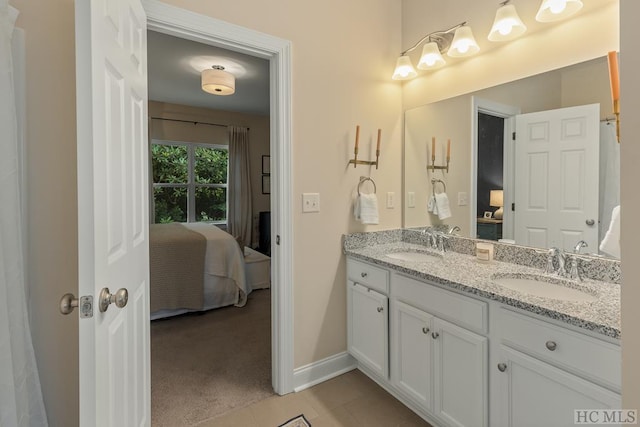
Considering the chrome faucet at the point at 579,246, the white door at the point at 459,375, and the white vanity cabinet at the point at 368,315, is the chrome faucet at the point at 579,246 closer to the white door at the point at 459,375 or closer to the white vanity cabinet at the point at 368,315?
the white door at the point at 459,375

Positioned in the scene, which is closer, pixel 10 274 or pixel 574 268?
pixel 10 274

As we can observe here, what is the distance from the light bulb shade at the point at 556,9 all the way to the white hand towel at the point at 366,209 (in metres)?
1.27

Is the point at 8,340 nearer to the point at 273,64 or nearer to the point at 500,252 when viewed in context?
the point at 273,64

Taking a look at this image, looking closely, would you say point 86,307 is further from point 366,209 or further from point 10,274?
point 366,209

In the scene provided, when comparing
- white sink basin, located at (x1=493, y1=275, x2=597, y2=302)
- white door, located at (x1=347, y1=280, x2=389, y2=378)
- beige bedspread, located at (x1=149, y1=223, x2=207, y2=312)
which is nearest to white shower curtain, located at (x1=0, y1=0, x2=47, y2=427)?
white door, located at (x1=347, y1=280, x2=389, y2=378)

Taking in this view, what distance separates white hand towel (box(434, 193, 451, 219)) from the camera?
2.18m

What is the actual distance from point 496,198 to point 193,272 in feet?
8.80

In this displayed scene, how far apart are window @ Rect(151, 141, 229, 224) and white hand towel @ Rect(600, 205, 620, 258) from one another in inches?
206

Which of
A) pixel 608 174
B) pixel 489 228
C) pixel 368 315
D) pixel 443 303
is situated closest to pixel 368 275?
pixel 368 315

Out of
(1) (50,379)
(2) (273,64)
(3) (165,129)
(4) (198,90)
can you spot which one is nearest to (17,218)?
(1) (50,379)

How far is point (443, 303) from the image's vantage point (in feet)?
4.95

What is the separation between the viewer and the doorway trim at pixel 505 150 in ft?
5.92

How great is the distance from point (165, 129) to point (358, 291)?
171 inches

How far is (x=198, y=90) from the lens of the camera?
4.28 metres
